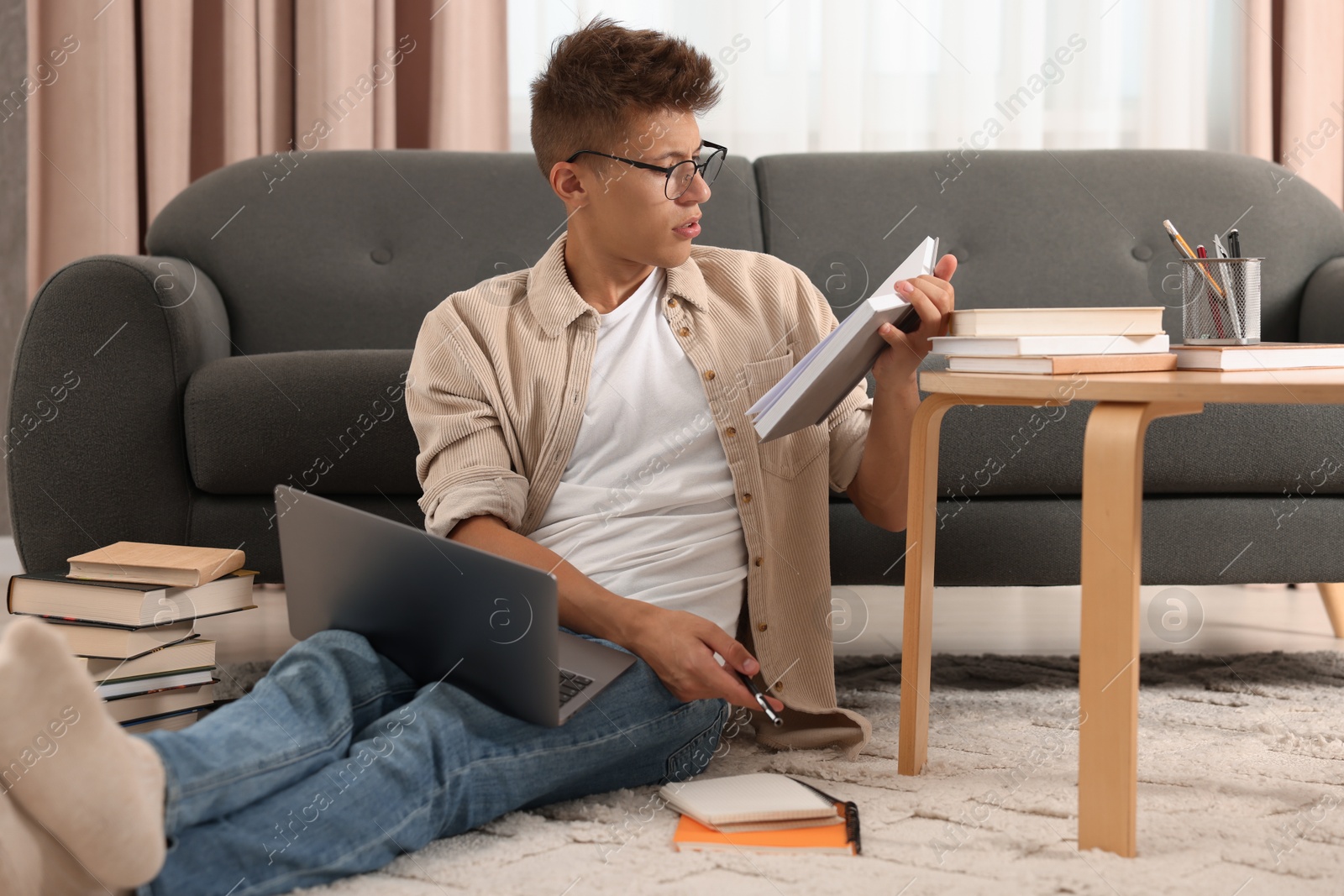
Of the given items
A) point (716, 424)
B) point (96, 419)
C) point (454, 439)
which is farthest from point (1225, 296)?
point (96, 419)

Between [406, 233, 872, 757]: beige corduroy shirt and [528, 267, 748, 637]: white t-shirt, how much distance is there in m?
0.02

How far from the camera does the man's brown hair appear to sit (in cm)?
108

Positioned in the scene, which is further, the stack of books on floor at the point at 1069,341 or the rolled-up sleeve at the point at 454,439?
the rolled-up sleeve at the point at 454,439

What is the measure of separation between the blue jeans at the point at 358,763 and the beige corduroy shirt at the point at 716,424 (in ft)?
0.48

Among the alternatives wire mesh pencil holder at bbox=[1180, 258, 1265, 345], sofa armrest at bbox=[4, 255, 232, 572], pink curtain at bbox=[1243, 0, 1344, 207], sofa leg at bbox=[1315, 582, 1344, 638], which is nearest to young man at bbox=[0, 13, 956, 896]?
wire mesh pencil holder at bbox=[1180, 258, 1265, 345]

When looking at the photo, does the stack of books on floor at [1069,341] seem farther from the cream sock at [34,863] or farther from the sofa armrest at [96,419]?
the sofa armrest at [96,419]

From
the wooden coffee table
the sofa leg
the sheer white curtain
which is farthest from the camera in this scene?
the sheer white curtain

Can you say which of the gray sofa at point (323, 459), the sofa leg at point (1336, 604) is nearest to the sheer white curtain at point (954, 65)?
the gray sofa at point (323, 459)

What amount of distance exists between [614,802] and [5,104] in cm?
235

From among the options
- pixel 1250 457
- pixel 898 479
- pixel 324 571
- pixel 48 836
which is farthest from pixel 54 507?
pixel 1250 457

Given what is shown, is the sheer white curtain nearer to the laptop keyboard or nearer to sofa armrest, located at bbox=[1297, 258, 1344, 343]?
sofa armrest, located at bbox=[1297, 258, 1344, 343]

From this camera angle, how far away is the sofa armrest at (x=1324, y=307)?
176 centimetres

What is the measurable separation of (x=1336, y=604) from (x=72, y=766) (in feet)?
5.79

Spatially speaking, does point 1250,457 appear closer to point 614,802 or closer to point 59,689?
point 614,802
